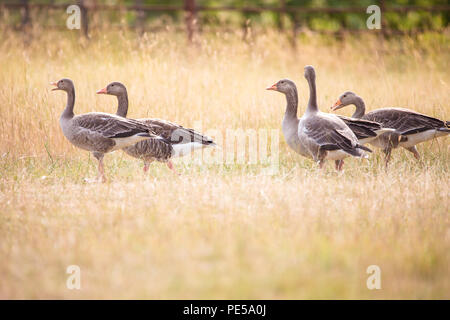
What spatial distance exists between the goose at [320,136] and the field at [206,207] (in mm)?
318

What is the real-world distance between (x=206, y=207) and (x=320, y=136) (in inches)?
84.3

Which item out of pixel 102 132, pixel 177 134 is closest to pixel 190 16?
pixel 177 134

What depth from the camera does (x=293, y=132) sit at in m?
7.98

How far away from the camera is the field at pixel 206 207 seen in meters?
4.28

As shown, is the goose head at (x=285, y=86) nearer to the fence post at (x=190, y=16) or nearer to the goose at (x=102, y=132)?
the goose at (x=102, y=132)

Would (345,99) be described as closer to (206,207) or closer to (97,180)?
(206,207)

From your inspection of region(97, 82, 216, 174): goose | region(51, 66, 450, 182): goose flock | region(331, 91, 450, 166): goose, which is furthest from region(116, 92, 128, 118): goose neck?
region(331, 91, 450, 166): goose

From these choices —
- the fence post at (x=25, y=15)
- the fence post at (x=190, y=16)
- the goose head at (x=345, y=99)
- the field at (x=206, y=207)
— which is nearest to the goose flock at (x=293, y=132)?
the field at (x=206, y=207)

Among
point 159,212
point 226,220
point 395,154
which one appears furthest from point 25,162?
point 395,154

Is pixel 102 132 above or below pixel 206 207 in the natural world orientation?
above

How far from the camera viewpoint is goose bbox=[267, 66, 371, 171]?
7094mm

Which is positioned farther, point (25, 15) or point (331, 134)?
point (25, 15)

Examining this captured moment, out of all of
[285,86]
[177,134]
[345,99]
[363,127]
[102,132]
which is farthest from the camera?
[345,99]
